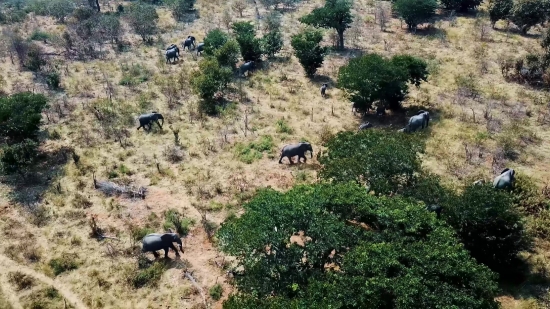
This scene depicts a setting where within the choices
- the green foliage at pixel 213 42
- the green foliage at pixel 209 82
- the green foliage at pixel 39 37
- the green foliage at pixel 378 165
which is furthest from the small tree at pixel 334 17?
the green foliage at pixel 39 37

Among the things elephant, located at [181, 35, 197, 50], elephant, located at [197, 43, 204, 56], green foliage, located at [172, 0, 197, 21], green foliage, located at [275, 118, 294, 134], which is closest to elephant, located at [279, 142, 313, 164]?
green foliage, located at [275, 118, 294, 134]

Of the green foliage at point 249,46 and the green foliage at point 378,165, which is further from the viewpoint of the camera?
the green foliage at point 249,46

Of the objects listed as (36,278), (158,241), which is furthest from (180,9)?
(36,278)

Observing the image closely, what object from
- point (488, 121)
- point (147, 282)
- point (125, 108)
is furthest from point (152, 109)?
point (488, 121)

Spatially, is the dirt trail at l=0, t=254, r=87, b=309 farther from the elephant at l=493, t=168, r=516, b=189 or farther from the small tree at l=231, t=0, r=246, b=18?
the small tree at l=231, t=0, r=246, b=18

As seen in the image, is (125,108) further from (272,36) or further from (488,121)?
(488,121)

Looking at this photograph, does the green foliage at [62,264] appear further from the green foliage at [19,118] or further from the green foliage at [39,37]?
the green foliage at [39,37]

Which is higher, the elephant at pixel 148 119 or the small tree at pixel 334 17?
the small tree at pixel 334 17

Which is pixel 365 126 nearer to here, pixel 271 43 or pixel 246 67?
pixel 246 67
